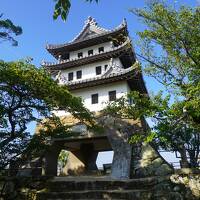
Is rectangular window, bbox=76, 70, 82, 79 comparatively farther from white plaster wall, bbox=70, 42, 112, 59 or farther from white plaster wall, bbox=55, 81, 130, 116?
white plaster wall, bbox=55, 81, 130, 116

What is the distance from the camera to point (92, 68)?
24625mm

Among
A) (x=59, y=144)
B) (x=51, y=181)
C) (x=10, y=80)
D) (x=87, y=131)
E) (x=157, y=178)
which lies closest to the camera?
(x=10, y=80)

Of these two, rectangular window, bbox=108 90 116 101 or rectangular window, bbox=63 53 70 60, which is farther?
rectangular window, bbox=63 53 70 60

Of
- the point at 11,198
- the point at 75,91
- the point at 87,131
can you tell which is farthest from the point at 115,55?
the point at 11,198

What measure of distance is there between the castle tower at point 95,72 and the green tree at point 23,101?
5.97 meters

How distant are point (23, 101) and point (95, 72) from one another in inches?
417

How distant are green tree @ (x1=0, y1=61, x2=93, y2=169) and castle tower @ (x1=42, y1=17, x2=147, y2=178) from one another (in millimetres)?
5972

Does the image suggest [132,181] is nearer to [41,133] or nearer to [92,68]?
[41,133]

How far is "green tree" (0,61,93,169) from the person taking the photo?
13359 millimetres

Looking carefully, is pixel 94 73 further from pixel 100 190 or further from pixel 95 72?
pixel 100 190

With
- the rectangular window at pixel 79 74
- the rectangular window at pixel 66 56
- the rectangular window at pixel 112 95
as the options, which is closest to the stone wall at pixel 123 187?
the rectangular window at pixel 112 95

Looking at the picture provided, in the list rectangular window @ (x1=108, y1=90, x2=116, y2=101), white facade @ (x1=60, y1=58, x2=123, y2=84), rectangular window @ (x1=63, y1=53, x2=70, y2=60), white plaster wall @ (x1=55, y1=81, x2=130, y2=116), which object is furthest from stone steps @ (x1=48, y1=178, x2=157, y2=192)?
rectangular window @ (x1=63, y1=53, x2=70, y2=60)

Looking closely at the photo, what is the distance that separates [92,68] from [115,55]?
97.7 inches

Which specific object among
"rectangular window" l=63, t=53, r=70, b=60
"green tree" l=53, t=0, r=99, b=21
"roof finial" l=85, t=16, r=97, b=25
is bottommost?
"green tree" l=53, t=0, r=99, b=21
